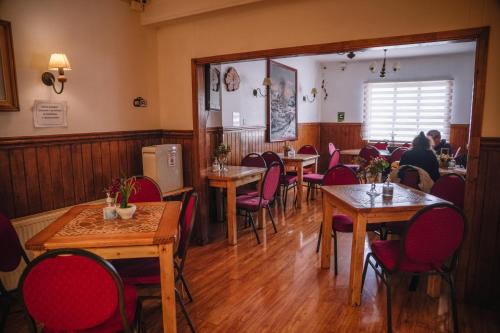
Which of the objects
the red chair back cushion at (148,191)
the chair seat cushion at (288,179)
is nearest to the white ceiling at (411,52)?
the chair seat cushion at (288,179)

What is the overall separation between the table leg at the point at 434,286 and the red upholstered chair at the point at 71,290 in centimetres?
240

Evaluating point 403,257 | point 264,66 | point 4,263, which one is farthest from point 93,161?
point 264,66

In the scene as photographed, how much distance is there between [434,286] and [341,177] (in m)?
1.32

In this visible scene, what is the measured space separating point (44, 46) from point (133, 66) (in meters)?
0.99

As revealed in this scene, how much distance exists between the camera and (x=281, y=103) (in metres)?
6.75

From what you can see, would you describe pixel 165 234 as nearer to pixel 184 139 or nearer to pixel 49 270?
pixel 49 270

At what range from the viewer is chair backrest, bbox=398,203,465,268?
211cm

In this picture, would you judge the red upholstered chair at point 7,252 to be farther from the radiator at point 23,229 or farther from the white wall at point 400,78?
the white wall at point 400,78

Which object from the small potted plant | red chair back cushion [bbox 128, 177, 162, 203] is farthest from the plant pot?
red chair back cushion [bbox 128, 177, 162, 203]

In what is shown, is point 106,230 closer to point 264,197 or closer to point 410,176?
point 264,197

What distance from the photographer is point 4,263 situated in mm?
2217

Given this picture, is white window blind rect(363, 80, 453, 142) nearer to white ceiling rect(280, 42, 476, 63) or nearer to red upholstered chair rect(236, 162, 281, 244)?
white ceiling rect(280, 42, 476, 63)

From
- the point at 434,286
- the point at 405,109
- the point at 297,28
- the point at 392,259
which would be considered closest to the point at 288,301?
the point at 392,259

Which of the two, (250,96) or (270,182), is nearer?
(270,182)
